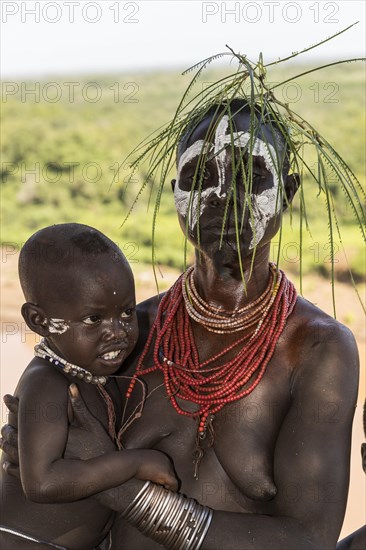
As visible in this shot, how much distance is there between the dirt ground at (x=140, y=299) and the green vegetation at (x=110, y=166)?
20.5 inches

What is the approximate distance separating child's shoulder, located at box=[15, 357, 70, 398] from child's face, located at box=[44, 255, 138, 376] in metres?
0.07

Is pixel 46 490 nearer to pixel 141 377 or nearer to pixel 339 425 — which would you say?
pixel 141 377

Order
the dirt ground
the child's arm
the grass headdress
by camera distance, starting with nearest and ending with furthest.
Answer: the child's arm < the grass headdress < the dirt ground

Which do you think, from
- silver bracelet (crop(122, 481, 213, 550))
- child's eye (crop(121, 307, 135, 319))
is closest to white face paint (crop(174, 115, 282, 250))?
child's eye (crop(121, 307, 135, 319))

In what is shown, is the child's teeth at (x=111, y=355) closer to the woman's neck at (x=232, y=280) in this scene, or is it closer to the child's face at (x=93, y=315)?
the child's face at (x=93, y=315)

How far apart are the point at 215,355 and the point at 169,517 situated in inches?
26.3

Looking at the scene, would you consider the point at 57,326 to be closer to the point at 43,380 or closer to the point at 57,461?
the point at 43,380

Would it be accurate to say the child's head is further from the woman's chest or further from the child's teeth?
the woman's chest

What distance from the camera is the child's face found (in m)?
3.14

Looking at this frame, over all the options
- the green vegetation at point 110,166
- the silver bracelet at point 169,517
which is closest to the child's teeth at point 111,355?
the silver bracelet at point 169,517

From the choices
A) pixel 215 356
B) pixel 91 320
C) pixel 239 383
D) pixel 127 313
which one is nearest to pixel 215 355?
pixel 215 356

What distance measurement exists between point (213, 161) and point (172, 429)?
3.22 ft

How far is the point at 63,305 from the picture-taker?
3.16 metres

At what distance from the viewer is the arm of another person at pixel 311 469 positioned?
3.01m
